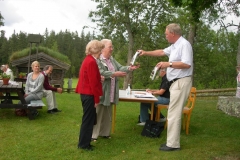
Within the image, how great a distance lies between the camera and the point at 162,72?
20.0 ft

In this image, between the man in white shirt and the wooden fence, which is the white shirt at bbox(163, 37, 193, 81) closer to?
the man in white shirt

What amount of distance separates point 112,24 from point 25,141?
14.0 meters

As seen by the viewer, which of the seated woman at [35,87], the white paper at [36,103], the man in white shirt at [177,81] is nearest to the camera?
the man in white shirt at [177,81]

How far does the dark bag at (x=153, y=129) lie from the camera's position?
5.45 meters

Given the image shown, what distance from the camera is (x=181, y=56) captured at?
14.2 feet

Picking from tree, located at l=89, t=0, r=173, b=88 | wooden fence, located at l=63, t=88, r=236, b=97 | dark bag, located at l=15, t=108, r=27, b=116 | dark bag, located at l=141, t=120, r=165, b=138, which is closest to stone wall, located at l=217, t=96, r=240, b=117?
dark bag, located at l=141, t=120, r=165, b=138

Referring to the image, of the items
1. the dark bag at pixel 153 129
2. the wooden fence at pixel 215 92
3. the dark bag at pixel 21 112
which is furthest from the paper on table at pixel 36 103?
the wooden fence at pixel 215 92

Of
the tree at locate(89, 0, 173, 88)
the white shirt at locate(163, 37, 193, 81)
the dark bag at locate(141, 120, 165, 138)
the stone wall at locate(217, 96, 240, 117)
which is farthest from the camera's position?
the tree at locate(89, 0, 173, 88)

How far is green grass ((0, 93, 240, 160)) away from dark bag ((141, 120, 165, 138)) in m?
0.14

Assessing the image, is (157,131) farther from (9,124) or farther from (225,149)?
(9,124)

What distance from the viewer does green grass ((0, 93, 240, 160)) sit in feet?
14.2

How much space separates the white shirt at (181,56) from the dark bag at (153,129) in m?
1.35

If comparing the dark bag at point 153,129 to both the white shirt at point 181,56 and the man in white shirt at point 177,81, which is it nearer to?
the man in white shirt at point 177,81

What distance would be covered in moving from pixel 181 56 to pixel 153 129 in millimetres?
1787
